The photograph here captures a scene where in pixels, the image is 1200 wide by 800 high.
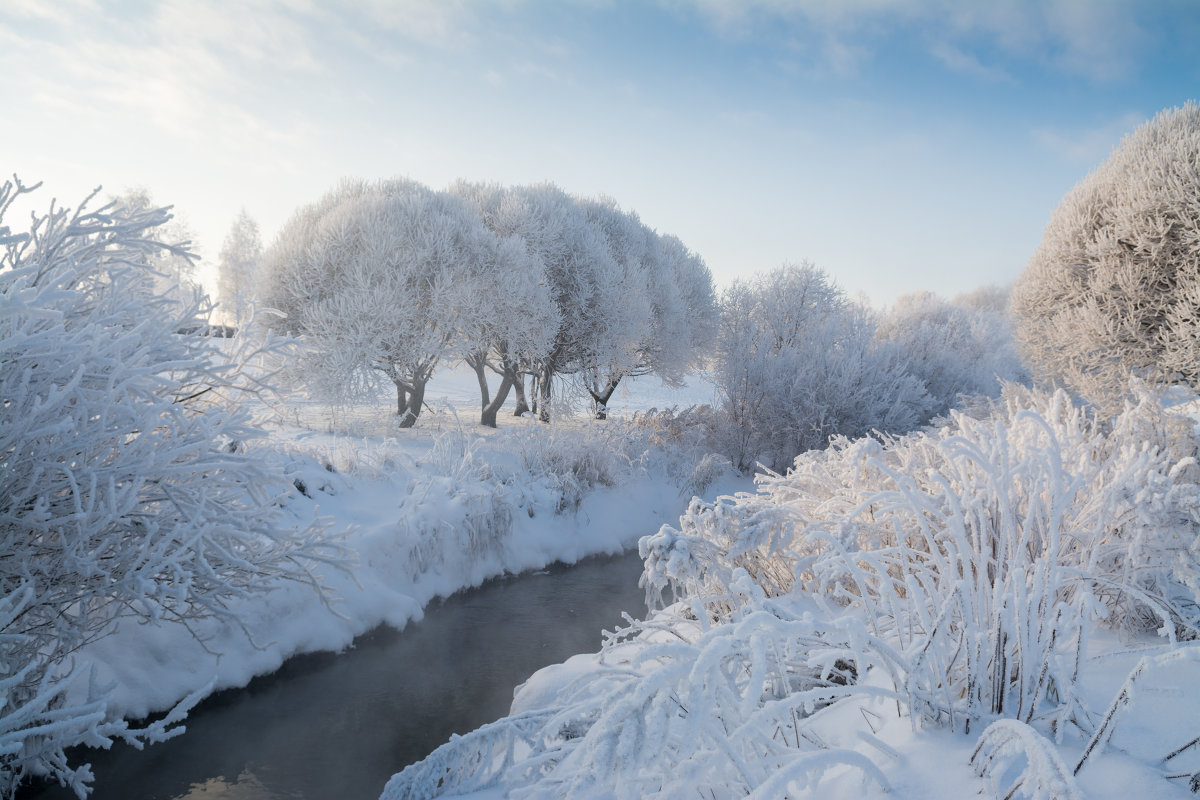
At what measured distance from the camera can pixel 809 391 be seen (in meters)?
16.1

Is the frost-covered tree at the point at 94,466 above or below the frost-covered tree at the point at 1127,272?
below

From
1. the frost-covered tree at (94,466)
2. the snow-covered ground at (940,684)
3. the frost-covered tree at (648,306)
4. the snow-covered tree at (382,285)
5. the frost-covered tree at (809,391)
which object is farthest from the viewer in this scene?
the frost-covered tree at (648,306)

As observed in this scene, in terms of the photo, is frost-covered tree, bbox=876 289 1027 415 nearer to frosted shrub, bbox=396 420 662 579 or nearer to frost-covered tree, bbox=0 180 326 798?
frosted shrub, bbox=396 420 662 579

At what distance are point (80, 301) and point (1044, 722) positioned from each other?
18.3ft

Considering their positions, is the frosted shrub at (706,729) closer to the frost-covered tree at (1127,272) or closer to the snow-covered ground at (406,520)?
the snow-covered ground at (406,520)

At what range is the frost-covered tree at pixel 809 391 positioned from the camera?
16.1 meters

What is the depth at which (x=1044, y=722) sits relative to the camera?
6.52 feet

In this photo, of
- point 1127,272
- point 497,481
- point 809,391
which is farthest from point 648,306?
point 1127,272

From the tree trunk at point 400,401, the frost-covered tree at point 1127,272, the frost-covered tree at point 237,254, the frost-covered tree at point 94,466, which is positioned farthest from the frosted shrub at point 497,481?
the frost-covered tree at point 237,254

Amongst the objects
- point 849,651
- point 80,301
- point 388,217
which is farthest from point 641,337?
point 849,651

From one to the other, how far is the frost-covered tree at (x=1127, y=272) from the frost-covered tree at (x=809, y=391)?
11.0 ft

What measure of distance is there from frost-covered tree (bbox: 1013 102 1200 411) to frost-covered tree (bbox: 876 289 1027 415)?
1.88 m

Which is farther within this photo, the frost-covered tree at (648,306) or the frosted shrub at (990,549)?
the frost-covered tree at (648,306)

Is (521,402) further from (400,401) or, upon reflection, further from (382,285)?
(382,285)
